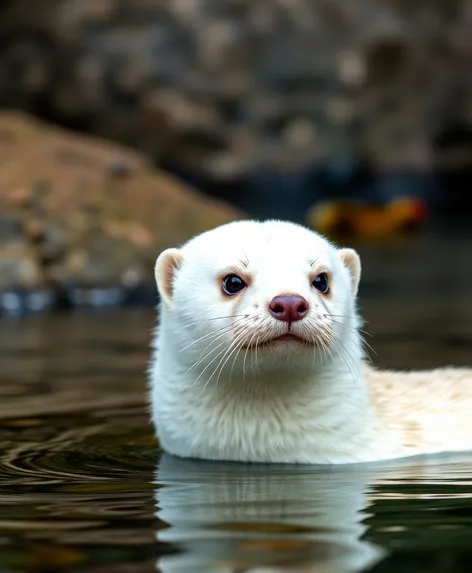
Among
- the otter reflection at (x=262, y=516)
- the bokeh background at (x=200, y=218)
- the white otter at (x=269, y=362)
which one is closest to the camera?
the otter reflection at (x=262, y=516)

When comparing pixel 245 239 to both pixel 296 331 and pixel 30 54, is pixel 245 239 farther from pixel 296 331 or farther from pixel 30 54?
pixel 30 54

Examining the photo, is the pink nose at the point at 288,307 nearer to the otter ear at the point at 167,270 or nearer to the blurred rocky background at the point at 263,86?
the otter ear at the point at 167,270

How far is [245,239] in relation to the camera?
16.5ft

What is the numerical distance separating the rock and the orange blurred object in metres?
4.67

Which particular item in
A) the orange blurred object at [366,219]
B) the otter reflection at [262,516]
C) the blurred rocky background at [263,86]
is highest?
the blurred rocky background at [263,86]

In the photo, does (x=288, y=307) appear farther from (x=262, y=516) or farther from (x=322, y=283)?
(x=262, y=516)

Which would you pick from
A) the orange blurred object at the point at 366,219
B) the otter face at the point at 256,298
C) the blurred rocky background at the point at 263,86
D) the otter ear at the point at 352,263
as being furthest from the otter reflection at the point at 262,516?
the blurred rocky background at the point at 263,86

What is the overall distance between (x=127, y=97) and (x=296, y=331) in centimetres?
1855

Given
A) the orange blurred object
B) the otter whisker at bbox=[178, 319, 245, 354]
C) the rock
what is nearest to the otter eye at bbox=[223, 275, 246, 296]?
the otter whisker at bbox=[178, 319, 245, 354]

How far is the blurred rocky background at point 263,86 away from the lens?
22.3 meters

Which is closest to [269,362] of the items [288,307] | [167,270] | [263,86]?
[288,307]

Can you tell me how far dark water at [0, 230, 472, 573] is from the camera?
3297mm

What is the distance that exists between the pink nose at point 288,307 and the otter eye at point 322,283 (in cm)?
35

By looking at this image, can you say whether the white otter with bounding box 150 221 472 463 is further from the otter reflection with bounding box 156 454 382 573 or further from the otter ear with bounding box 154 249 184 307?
the otter reflection with bounding box 156 454 382 573
